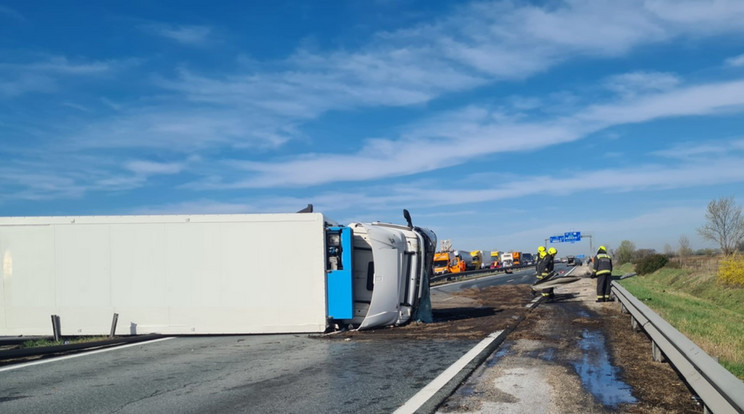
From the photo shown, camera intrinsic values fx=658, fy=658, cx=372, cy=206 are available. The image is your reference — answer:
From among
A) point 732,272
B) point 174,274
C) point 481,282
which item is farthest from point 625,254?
point 174,274

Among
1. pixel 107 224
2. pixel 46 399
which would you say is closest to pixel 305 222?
pixel 107 224

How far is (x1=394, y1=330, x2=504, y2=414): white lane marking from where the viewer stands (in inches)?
238

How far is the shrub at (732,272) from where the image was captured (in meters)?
25.1

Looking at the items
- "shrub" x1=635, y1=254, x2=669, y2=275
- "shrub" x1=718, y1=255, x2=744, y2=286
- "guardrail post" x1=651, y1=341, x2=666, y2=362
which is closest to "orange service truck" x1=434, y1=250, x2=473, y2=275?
"shrub" x1=635, y1=254, x2=669, y2=275

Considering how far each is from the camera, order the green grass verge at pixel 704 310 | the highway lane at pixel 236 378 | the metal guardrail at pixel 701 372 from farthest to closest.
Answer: the green grass verge at pixel 704 310 < the highway lane at pixel 236 378 < the metal guardrail at pixel 701 372

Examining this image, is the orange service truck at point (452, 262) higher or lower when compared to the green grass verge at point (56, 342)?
higher

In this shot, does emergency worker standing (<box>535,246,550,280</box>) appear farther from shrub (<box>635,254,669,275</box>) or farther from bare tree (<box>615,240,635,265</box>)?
bare tree (<box>615,240,635,265</box>)

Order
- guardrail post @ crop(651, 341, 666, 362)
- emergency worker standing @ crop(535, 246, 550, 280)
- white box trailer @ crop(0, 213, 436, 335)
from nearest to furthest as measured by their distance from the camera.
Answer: guardrail post @ crop(651, 341, 666, 362) → white box trailer @ crop(0, 213, 436, 335) → emergency worker standing @ crop(535, 246, 550, 280)

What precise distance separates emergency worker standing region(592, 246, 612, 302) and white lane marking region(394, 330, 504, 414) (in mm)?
10004

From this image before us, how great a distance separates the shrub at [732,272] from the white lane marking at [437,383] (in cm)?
1917

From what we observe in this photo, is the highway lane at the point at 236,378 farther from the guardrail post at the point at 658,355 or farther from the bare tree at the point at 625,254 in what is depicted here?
the bare tree at the point at 625,254

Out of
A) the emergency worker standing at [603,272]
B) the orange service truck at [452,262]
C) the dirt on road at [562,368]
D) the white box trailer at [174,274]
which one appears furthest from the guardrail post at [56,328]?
the orange service truck at [452,262]

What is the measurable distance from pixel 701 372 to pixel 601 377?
79.3 inches

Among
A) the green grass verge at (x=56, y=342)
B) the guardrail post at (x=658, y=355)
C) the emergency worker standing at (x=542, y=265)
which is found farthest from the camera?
the emergency worker standing at (x=542, y=265)
